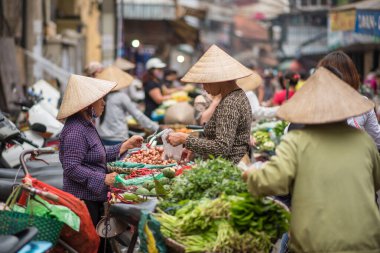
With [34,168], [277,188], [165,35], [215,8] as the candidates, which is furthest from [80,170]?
[215,8]

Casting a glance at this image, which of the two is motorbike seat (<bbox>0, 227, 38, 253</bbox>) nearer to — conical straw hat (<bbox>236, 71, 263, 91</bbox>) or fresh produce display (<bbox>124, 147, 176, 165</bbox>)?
fresh produce display (<bbox>124, 147, 176, 165</bbox>)

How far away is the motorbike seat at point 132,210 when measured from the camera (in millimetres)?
5445

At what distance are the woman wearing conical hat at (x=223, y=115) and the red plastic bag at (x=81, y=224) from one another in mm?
1339

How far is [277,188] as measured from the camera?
4746mm

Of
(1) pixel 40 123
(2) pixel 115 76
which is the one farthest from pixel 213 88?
(2) pixel 115 76

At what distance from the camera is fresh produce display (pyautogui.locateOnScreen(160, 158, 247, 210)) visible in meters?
5.35

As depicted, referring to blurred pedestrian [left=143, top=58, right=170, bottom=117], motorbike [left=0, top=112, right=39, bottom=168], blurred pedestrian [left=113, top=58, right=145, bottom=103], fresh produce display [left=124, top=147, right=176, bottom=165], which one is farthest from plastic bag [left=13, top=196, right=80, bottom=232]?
blurred pedestrian [left=113, top=58, right=145, bottom=103]

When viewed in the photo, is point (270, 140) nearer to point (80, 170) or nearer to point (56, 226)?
point (80, 170)

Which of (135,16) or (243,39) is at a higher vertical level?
(135,16)

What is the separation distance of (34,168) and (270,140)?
3.44m

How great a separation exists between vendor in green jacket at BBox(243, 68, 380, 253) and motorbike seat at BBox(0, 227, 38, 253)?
137cm

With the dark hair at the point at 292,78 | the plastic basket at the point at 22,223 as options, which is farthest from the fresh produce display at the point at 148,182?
the dark hair at the point at 292,78

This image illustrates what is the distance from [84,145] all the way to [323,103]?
7.74ft

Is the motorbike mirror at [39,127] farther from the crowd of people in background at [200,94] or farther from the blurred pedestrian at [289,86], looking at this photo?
the blurred pedestrian at [289,86]
